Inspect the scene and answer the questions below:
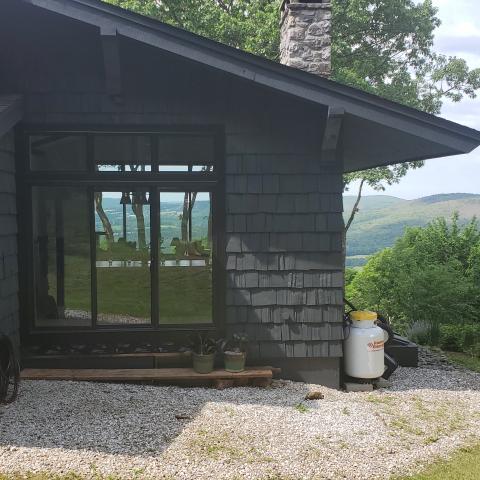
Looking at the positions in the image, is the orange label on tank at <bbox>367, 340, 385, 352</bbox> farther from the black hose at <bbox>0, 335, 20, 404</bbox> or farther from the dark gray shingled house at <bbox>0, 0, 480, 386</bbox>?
the black hose at <bbox>0, 335, 20, 404</bbox>

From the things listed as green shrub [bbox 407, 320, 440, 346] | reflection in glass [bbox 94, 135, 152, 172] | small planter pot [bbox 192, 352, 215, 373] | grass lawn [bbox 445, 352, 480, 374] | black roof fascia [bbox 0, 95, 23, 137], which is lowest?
grass lawn [bbox 445, 352, 480, 374]

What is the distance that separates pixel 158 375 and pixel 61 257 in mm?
1700

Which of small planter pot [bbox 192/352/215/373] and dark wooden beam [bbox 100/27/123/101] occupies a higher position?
dark wooden beam [bbox 100/27/123/101]

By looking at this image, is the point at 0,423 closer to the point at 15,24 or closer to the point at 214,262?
the point at 214,262

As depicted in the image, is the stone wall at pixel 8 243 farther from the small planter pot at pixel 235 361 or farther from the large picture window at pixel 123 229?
the small planter pot at pixel 235 361

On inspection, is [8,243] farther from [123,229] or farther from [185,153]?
[185,153]

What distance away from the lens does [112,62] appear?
5043 mm

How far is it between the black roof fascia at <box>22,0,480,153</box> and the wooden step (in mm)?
2836

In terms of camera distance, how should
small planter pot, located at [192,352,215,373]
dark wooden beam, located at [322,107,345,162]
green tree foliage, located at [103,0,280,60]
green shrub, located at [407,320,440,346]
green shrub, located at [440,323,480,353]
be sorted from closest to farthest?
dark wooden beam, located at [322,107,345,162] < small planter pot, located at [192,352,215,373] < green shrub, located at [440,323,480,353] < green shrub, located at [407,320,440,346] < green tree foliage, located at [103,0,280,60]

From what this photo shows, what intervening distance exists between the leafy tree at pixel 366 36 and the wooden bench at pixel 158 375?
13.4m

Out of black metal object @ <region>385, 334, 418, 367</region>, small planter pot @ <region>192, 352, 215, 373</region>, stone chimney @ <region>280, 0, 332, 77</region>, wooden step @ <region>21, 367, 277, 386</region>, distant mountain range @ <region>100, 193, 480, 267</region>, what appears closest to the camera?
wooden step @ <region>21, 367, 277, 386</region>

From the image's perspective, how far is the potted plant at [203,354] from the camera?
211 inches

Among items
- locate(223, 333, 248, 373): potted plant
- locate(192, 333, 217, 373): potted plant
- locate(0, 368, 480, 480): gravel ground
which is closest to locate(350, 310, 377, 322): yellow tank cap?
locate(0, 368, 480, 480): gravel ground

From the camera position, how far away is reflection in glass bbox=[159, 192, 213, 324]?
5730 mm
